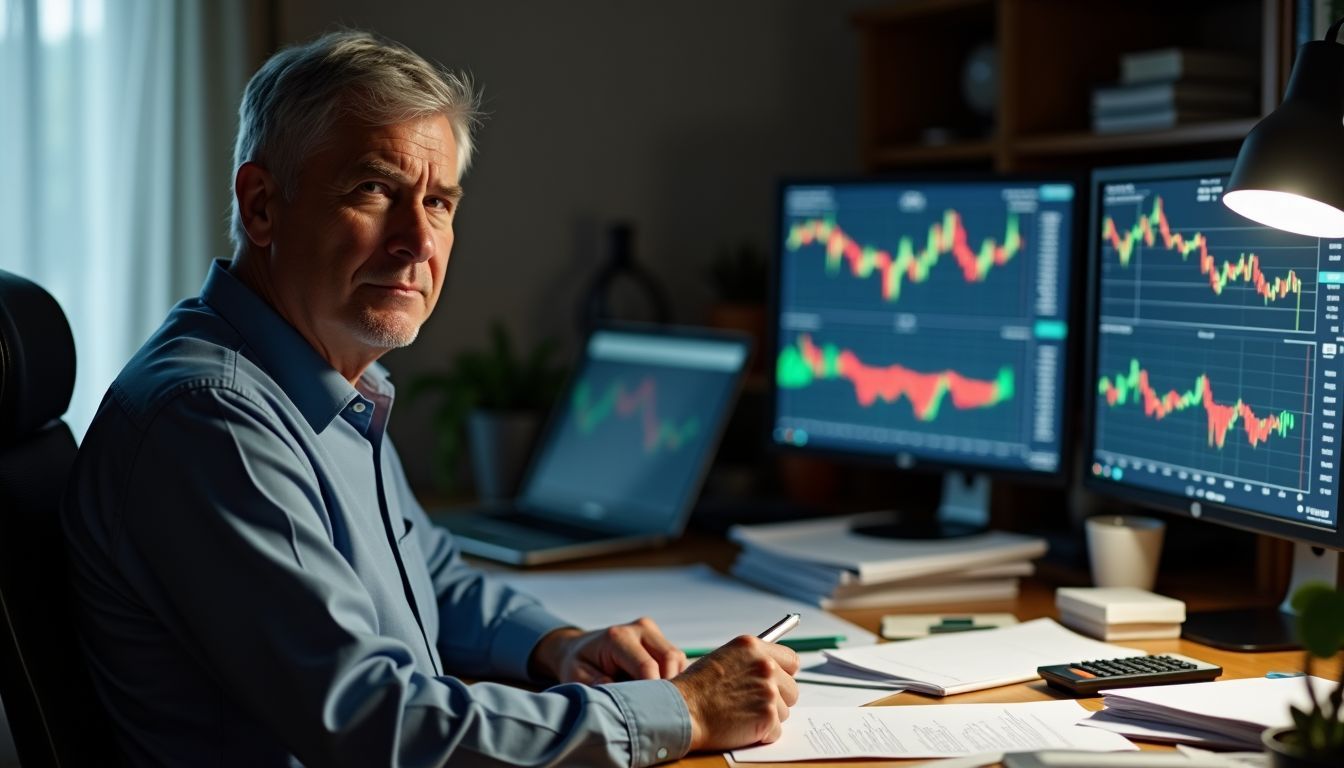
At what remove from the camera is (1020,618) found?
5.33ft

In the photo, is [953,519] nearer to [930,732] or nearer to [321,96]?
[930,732]

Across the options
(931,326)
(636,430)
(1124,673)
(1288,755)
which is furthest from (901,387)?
(1288,755)

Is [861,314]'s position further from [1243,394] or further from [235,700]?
[235,700]

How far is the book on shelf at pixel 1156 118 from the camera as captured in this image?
1.90 metres

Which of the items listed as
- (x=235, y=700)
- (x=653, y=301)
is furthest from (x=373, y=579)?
(x=653, y=301)

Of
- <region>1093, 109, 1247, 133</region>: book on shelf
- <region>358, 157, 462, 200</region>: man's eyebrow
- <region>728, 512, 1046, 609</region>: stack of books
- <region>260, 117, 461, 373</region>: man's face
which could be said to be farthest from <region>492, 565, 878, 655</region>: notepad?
<region>1093, 109, 1247, 133</region>: book on shelf

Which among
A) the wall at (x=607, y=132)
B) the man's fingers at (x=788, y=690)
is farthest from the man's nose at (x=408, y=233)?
the wall at (x=607, y=132)

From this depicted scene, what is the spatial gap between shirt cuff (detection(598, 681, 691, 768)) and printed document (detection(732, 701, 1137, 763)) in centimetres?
5

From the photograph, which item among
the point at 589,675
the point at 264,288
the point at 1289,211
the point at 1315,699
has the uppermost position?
the point at 1289,211

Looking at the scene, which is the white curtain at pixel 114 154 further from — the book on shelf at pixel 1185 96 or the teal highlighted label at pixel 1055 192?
the book on shelf at pixel 1185 96

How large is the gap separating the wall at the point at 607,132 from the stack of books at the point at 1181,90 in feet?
3.16

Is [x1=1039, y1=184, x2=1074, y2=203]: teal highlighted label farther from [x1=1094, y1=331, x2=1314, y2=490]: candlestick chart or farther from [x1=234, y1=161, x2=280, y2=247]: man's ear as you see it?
[x1=234, y1=161, x2=280, y2=247]: man's ear

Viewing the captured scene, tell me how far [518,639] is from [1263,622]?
0.85 m

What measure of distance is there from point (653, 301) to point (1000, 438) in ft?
3.26
